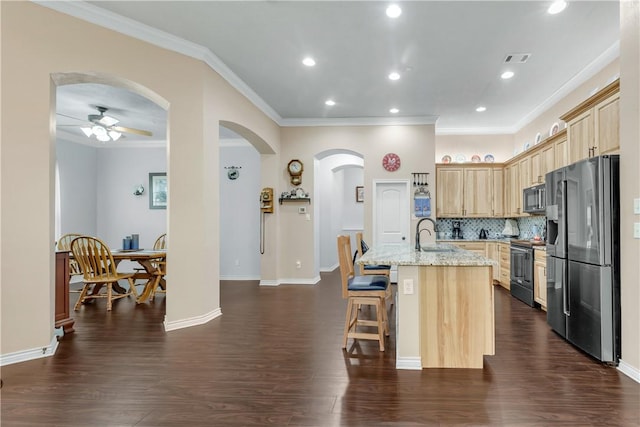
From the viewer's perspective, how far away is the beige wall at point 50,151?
295cm

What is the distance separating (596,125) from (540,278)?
2083 mm

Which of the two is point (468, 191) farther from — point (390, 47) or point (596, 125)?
point (390, 47)

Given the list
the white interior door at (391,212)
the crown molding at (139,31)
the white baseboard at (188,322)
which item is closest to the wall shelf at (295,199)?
the white interior door at (391,212)

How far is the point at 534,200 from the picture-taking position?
212 inches

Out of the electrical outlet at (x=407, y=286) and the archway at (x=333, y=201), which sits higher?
the archway at (x=333, y=201)

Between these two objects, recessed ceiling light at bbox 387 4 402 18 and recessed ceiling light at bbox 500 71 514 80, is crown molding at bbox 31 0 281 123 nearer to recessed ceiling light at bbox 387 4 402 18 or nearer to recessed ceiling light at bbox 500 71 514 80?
recessed ceiling light at bbox 387 4 402 18

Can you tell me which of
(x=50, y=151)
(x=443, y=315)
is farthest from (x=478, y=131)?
(x=50, y=151)

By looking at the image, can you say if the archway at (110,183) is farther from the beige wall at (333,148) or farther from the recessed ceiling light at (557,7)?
the recessed ceiling light at (557,7)

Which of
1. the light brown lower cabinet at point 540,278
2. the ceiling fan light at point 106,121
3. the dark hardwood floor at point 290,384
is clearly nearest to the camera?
the dark hardwood floor at point 290,384

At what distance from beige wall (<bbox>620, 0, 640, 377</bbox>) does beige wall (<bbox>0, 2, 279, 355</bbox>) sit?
4.01 meters

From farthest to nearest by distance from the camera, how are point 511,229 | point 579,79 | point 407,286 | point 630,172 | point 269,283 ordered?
1. point 511,229
2. point 269,283
3. point 579,79
4. point 407,286
5. point 630,172

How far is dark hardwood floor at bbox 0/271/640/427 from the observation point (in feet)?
6.97

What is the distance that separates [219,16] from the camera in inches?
136

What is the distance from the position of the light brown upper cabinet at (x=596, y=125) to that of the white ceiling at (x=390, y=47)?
78 cm
